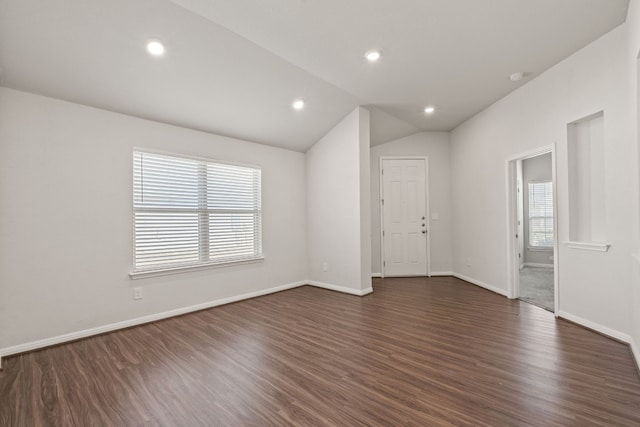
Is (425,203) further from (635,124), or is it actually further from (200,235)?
(200,235)

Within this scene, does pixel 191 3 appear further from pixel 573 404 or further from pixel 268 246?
pixel 573 404

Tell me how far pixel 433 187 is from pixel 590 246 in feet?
10.0

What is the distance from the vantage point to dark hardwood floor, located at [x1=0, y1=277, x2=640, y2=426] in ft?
5.76

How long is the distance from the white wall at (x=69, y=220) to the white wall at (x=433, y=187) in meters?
3.44

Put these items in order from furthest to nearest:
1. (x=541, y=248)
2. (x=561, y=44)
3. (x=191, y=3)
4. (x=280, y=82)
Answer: (x=541, y=248)
(x=280, y=82)
(x=561, y=44)
(x=191, y=3)

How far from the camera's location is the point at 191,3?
234 cm

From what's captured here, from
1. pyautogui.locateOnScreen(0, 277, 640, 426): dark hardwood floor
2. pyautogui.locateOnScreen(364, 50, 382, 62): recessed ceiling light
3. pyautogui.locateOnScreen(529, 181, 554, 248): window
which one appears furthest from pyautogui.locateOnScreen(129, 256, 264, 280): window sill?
pyautogui.locateOnScreen(529, 181, 554, 248): window

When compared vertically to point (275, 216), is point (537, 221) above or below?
below

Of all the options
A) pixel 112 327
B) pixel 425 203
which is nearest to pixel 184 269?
pixel 112 327

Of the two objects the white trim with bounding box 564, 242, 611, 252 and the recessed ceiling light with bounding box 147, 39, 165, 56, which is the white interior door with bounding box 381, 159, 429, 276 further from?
the recessed ceiling light with bounding box 147, 39, 165, 56

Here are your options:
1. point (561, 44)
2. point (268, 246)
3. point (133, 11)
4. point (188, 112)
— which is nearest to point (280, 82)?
point (188, 112)

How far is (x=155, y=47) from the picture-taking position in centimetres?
262

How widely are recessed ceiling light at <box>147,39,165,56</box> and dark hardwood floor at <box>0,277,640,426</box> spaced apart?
2730mm

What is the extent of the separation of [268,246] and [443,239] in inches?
137
